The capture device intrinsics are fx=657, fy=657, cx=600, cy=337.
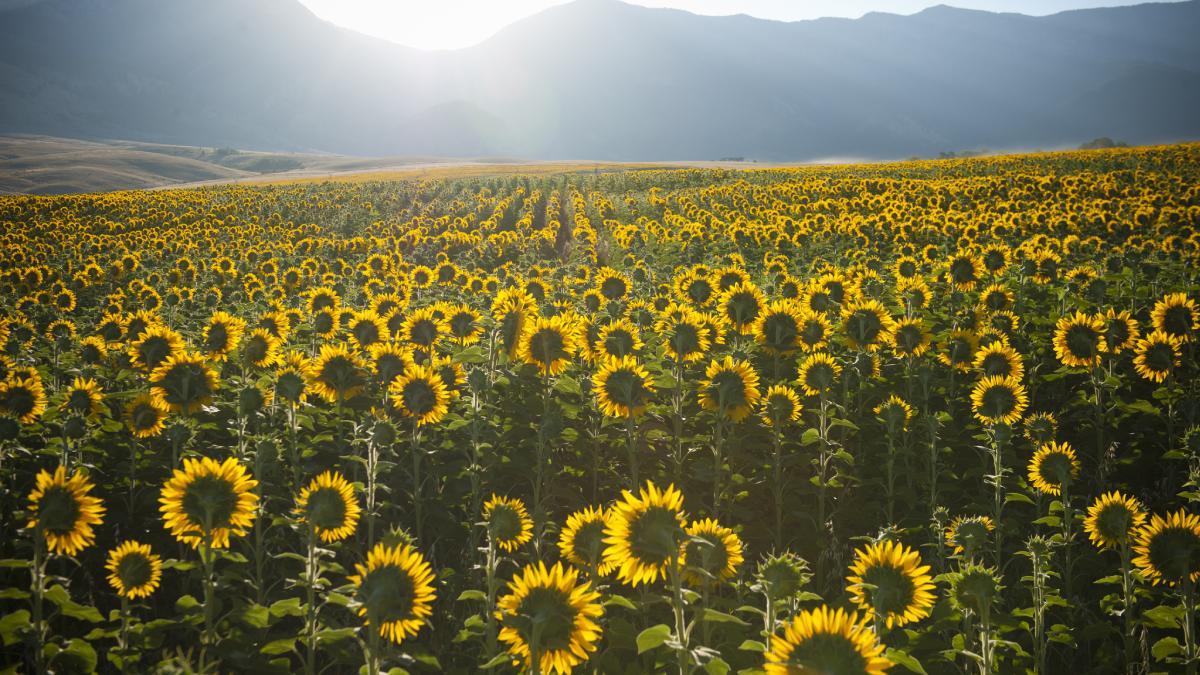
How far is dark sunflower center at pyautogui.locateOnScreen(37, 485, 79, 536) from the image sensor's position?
2.59 meters

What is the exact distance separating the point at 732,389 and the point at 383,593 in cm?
258

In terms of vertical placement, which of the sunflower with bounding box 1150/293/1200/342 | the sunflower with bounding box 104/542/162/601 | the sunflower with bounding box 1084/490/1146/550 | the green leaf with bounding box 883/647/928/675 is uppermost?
the sunflower with bounding box 1150/293/1200/342

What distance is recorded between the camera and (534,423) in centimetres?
473

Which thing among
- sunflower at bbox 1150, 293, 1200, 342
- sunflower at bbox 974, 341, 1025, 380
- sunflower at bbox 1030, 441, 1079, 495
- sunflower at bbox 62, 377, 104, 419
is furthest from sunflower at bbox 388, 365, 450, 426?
sunflower at bbox 1150, 293, 1200, 342

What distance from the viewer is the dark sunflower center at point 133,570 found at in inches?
106

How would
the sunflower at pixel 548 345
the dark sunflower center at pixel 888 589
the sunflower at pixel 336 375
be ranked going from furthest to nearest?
1. the sunflower at pixel 548 345
2. the sunflower at pixel 336 375
3. the dark sunflower center at pixel 888 589

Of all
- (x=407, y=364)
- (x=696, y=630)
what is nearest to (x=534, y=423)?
(x=407, y=364)

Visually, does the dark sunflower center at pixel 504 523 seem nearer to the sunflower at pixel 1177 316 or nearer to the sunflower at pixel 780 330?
the sunflower at pixel 780 330

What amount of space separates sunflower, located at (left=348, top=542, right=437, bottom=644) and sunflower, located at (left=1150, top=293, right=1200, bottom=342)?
5.80m

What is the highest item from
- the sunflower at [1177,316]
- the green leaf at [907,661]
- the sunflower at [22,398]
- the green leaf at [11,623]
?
the sunflower at [1177,316]

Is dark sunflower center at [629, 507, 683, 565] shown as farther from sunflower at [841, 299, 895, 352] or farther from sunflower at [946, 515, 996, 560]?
sunflower at [841, 299, 895, 352]

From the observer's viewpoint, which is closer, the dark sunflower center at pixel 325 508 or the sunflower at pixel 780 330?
the dark sunflower center at pixel 325 508

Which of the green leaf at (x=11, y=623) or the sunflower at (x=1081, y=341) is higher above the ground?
the sunflower at (x=1081, y=341)

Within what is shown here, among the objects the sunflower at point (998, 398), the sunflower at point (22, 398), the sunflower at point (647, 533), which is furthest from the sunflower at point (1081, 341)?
the sunflower at point (22, 398)
